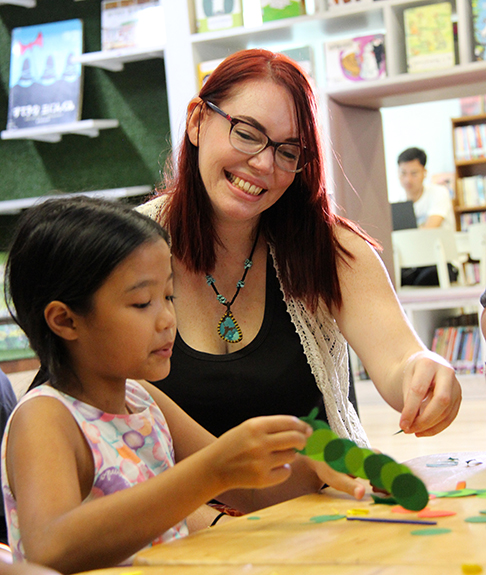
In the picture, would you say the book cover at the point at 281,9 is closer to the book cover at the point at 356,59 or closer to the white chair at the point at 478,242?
the book cover at the point at 356,59

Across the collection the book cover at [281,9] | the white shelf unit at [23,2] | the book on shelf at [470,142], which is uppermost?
the white shelf unit at [23,2]

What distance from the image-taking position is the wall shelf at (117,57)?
3.73m

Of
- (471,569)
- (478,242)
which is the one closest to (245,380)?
(471,569)

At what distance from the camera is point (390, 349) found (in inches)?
56.2

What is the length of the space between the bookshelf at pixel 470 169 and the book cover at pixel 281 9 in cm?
471

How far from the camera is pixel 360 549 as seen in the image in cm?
72

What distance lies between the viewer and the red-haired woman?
1526 millimetres

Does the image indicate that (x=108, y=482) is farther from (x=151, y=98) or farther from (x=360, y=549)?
(x=151, y=98)

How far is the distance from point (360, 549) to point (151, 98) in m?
3.49

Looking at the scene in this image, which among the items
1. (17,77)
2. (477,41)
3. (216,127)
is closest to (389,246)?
(477,41)

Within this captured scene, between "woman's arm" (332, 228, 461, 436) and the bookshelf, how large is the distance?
258 inches

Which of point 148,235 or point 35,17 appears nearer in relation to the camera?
point 148,235

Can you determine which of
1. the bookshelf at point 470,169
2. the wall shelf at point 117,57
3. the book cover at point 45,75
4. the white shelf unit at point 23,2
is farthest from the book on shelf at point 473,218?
the white shelf unit at point 23,2

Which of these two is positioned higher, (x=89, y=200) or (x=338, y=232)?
(x=89, y=200)
